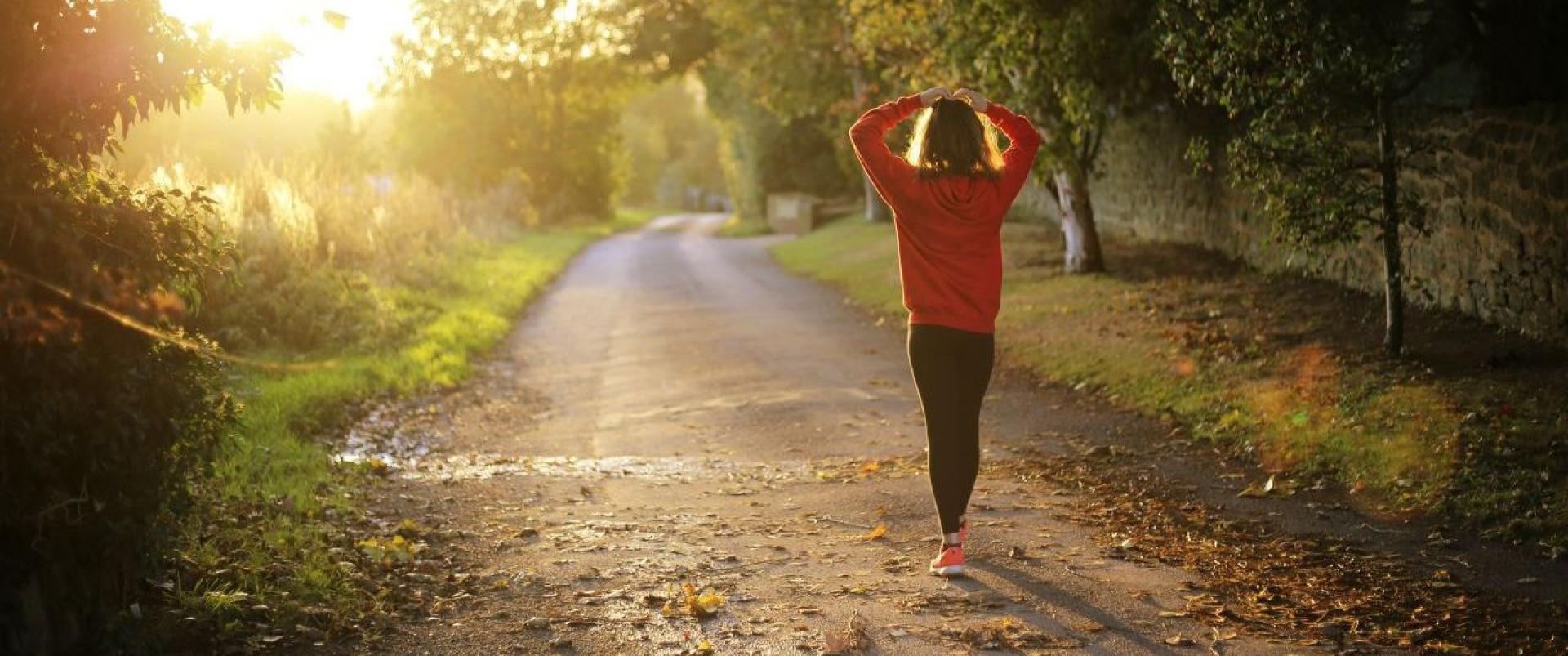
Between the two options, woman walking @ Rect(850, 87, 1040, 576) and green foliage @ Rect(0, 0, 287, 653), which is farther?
woman walking @ Rect(850, 87, 1040, 576)

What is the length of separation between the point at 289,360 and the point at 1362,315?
10.1 metres

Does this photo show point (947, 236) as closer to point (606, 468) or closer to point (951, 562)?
point (951, 562)

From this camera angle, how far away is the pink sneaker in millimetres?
6406

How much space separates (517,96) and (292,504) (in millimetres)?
44566

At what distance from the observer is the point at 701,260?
34781 mm

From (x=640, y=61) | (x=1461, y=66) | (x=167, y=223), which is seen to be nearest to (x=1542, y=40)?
(x=1461, y=66)

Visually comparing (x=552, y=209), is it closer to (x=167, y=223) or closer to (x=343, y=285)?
(x=343, y=285)

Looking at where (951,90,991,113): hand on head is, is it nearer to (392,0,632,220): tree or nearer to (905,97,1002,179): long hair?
(905,97,1002,179): long hair

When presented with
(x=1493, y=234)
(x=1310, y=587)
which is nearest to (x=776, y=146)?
(x=1493, y=234)

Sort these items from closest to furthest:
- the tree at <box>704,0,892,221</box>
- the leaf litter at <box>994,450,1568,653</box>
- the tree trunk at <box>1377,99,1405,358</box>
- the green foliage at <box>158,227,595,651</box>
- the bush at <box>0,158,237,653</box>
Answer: the bush at <box>0,158,237,653</box>
the leaf litter at <box>994,450,1568,653</box>
the green foliage at <box>158,227,595,651</box>
the tree trunk at <box>1377,99,1405,358</box>
the tree at <box>704,0,892,221</box>

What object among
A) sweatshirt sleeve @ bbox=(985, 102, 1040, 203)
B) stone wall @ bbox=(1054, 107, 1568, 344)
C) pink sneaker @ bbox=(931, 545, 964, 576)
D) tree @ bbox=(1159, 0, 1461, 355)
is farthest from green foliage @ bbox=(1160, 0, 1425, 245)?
pink sneaker @ bbox=(931, 545, 964, 576)

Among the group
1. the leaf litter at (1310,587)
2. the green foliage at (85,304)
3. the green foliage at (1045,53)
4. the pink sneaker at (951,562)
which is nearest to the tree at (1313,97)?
the leaf litter at (1310,587)

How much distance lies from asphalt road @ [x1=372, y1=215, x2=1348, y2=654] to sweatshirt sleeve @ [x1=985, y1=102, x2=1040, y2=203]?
174cm

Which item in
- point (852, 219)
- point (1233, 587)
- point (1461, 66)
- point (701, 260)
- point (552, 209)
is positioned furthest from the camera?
point (552, 209)
